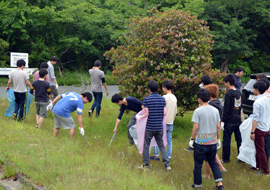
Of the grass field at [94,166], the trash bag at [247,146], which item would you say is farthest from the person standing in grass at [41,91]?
the trash bag at [247,146]

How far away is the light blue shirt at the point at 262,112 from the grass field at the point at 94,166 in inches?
37.9

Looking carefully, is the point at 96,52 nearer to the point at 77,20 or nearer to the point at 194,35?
the point at 77,20

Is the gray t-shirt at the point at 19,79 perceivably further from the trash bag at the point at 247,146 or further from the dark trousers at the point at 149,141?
the trash bag at the point at 247,146

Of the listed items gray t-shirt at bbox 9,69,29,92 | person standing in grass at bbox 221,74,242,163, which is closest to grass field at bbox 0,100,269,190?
person standing in grass at bbox 221,74,242,163

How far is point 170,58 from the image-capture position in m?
8.07

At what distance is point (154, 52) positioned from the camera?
7844 mm

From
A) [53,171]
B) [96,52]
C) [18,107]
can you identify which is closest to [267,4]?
[96,52]

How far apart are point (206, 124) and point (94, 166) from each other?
1.97 metres

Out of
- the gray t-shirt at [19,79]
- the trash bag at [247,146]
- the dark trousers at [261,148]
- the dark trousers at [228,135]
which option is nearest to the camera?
the dark trousers at [261,148]

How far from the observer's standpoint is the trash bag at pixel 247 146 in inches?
221

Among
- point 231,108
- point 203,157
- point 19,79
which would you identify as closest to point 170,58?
point 231,108

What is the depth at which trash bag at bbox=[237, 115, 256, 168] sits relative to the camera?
562 centimetres

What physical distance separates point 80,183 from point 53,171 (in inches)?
22.9

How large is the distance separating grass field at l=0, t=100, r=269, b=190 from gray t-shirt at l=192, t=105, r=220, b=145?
0.83m
